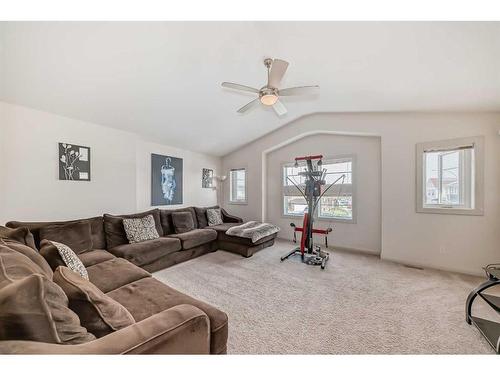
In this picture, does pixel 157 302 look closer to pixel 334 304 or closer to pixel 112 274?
pixel 112 274

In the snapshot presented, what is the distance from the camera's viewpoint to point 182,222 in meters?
4.09

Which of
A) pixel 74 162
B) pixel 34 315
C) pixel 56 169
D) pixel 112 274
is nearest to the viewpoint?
pixel 34 315

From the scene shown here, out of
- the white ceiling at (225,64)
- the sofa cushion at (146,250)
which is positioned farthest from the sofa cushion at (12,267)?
the white ceiling at (225,64)

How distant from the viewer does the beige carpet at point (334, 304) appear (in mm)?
1674

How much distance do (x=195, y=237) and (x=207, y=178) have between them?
2.32 m

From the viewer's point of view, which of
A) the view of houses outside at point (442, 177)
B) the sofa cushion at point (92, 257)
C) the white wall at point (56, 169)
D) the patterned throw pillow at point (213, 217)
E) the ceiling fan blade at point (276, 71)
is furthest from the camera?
the patterned throw pillow at point (213, 217)

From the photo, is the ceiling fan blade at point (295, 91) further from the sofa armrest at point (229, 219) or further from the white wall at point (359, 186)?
the sofa armrest at point (229, 219)

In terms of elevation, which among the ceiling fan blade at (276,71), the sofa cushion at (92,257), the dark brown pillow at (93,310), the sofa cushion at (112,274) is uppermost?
the ceiling fan blade at (276,71)

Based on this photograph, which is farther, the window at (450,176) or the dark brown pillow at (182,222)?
the dark brown pillow at (182,222)

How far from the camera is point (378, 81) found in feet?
8.77

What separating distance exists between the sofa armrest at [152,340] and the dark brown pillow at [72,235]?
7.37 ft

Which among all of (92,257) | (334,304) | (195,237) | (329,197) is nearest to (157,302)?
(92,257)
